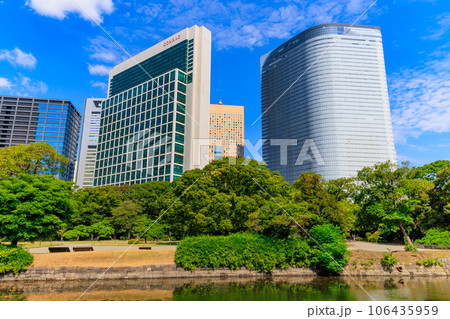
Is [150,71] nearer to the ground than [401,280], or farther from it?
farther from it

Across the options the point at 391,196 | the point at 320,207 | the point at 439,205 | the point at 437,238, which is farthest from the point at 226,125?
the point at 320,207

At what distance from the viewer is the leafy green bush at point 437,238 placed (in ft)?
85.0

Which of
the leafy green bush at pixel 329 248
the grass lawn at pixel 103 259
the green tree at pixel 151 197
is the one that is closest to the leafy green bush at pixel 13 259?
the grass lawn at pixel 103 259

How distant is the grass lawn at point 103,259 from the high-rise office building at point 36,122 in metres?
157

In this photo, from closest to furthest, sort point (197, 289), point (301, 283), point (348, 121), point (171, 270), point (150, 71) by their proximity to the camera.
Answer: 1. point (197, 289)
2. point (301, 283)
3. point (171, 270)
4. point (150, 71)
5. point (348, 121)

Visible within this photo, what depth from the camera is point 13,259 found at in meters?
18.9

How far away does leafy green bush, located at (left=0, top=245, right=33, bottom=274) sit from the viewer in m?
18.5

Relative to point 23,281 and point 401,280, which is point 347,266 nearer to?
point 401,280

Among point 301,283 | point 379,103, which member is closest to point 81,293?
point 301,283

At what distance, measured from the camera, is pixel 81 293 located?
15.0m

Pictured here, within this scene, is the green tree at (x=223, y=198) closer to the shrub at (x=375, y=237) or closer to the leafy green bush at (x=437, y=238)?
the leafy green bush at (x=437, y=238)

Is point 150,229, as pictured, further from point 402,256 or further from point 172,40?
point 172,40

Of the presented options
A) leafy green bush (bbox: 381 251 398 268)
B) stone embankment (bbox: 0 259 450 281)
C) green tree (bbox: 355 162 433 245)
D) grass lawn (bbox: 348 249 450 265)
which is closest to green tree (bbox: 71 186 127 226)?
stone embankment (bbox: 0 259 450 281)
